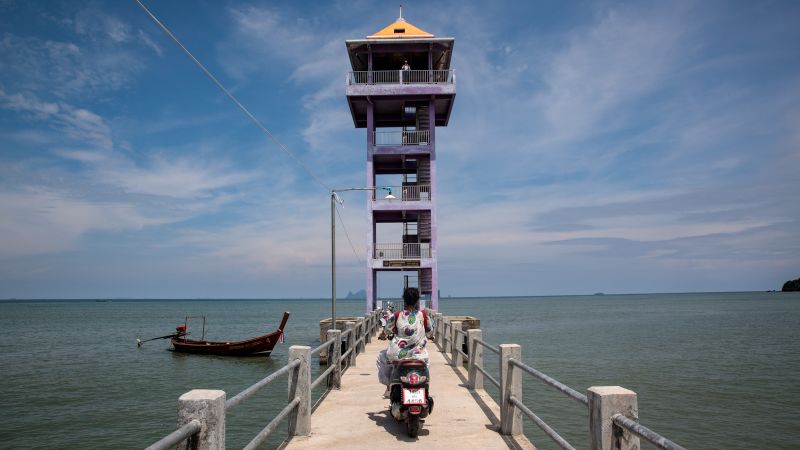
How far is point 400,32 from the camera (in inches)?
1198

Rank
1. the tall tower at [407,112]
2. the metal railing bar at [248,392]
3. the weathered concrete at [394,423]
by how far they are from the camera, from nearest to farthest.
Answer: the metal railing bar at [248,392] < the weathered concrete at [394,423] < the tall tower at [407,112]

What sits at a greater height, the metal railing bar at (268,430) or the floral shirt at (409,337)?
the floral shirt at (409,337)

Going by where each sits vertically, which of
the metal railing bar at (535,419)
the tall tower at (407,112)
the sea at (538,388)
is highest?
the tall tower at (407,112)

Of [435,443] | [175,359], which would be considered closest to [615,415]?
[435,443]

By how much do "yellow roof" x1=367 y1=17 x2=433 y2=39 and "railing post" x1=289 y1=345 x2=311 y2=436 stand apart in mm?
25530

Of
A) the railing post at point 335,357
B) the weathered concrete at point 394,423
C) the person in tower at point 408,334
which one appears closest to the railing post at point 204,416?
the weathered concrete at point 394,423

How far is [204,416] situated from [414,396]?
3.73m

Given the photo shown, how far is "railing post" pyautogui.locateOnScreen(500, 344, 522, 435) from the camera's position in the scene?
274 inches

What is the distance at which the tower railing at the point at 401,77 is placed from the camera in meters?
29.4

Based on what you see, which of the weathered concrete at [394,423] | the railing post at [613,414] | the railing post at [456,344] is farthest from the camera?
the railing post at [456,344]

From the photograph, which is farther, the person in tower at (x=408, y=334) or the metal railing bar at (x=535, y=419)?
the person in tower at (x=408, y=334)

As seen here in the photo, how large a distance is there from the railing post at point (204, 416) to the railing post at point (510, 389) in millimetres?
4347

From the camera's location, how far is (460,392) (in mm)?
10125

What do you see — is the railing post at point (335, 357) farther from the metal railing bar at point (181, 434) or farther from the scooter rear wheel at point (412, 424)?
the metal railing bar at point (181, 434)
